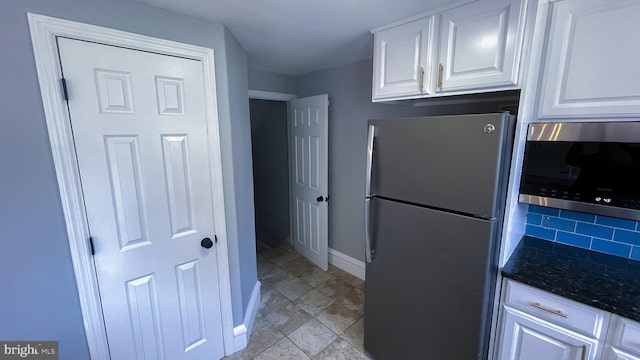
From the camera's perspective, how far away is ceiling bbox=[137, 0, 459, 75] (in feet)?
4.43

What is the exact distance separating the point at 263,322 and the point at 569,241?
2.26 metres

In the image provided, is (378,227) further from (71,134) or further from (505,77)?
(71,134)

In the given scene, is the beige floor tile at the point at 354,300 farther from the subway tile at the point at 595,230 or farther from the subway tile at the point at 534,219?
the subway tile at the point at 595,230

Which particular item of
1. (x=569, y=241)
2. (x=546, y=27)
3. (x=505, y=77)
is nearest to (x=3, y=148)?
(x=505, y=77)

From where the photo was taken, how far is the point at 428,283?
1438 mm

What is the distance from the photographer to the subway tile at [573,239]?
4.88ft

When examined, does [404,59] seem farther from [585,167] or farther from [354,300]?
Result: [354,300]

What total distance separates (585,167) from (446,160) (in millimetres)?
631

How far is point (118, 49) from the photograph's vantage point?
128cm

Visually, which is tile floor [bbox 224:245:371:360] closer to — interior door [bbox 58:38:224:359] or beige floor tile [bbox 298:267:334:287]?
beige floor tile [bbox 298:267:334:287]

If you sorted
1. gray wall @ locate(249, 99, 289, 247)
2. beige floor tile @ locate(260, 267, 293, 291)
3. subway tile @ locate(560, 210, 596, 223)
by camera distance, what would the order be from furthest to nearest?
gray wall @ locate(249, 99, 289, 247) → beige floor tile @ locate(260, 267, 293, 291) → subway tile @ locate(560, 210, 596, 223)

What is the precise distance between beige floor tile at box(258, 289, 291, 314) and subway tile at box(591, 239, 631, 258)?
2.28m

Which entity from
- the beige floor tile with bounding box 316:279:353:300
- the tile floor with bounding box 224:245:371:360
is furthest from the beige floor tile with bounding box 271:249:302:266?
the beige floor tile with bounding box 316:279:353:300

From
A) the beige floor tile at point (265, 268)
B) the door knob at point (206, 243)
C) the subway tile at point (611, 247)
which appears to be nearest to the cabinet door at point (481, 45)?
the subway tile at point (611, 247)
